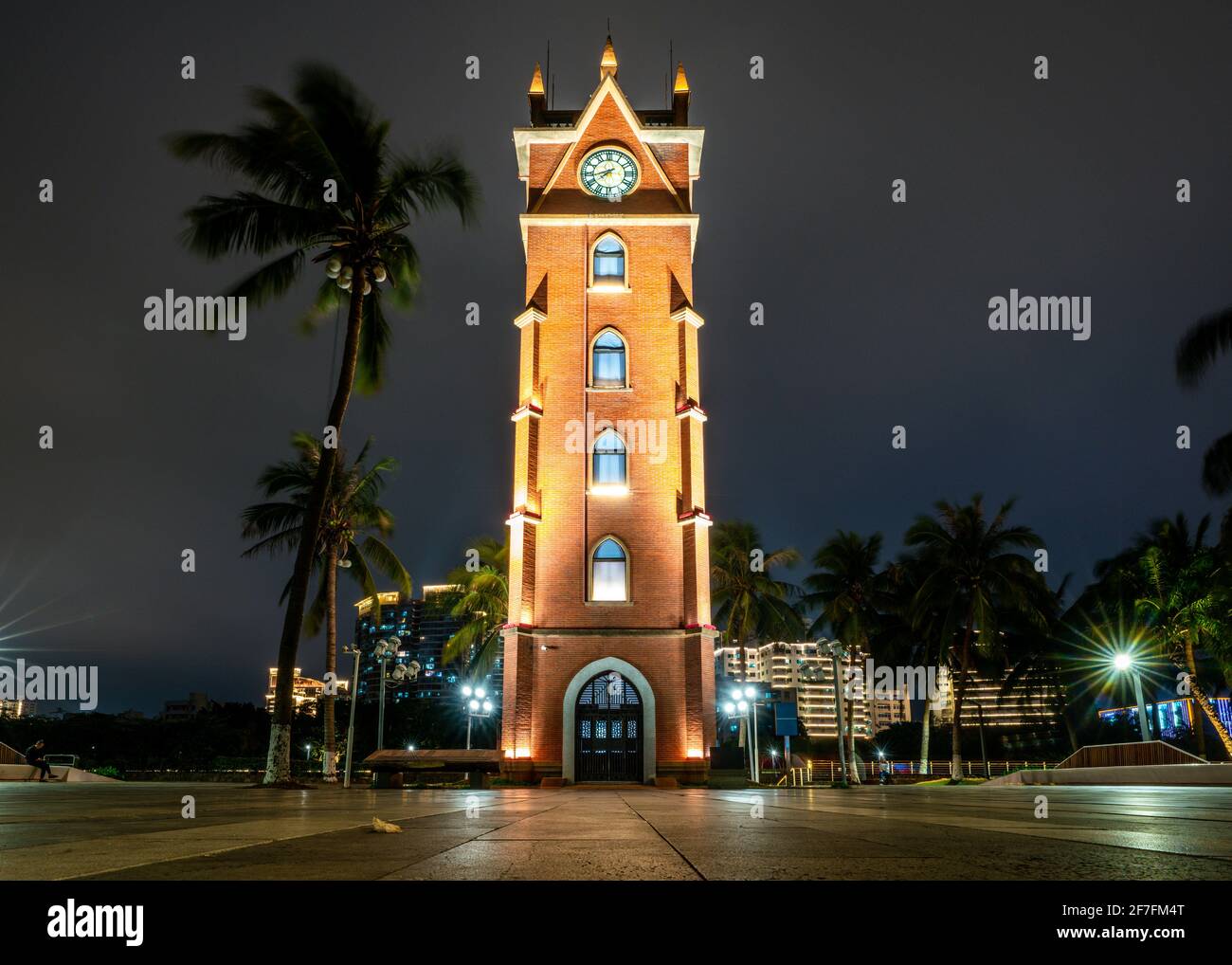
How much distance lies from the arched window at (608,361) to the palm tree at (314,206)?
1022 centimetres

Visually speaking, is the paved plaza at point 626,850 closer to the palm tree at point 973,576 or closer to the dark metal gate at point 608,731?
the dark metal gate at point 608,731

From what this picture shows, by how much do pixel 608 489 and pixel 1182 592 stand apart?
2445cm

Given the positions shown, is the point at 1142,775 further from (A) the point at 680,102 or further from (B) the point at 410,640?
(B) the point at 410,640

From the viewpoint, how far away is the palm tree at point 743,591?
132 ft

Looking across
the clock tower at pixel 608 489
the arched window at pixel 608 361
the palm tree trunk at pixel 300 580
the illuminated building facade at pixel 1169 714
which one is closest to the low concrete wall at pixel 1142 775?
the clock tower at pixel 608 489

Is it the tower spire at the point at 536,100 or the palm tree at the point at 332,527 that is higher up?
the tower spire at the point at 536,100

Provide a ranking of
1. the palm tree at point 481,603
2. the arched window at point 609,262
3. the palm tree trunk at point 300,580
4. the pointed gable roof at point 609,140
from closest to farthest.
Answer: the palm tree trunk at point 300,580, the arched window at point 609,262, the pointed gable roof at point 609,140, the palm tree at point 481,603

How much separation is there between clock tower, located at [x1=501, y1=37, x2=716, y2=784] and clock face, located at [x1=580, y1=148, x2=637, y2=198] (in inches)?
1.9

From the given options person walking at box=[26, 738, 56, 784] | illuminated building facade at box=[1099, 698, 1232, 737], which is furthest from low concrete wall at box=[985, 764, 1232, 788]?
person walking at box=[26, 738, 56, 784]

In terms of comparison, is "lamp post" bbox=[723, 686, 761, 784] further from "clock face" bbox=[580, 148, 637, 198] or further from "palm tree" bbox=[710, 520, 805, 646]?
"clock face" bbox=[580, 148, 637, 198]

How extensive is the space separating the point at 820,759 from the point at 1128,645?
2580 cm

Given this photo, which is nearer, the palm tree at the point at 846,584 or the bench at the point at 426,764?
the bench at the point at 426,764

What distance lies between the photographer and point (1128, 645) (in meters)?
39.2
